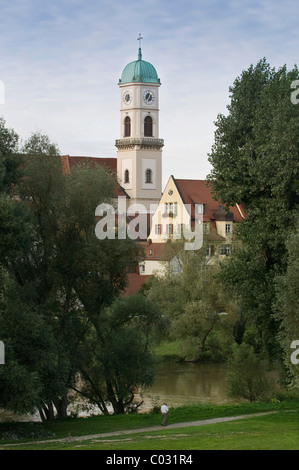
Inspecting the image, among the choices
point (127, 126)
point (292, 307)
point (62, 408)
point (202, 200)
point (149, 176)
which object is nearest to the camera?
point (292, 307)

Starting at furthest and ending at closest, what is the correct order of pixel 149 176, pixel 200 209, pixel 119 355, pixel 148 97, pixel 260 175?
pixel 148 97 → pixel 149 176 → pixel 200 209 → pixel 119 355 → pixel 260 175

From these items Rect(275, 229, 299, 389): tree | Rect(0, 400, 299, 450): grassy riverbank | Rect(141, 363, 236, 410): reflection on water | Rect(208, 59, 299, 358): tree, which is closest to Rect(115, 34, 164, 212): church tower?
Rect(141, 363, 236, 410): reflection on water

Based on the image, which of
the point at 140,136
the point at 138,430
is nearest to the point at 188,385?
the point at 138,430

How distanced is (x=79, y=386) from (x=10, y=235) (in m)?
11.0

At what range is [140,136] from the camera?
110562 mm

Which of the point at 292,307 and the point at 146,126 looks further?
the point at 146,126

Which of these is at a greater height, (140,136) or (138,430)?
(140,136)

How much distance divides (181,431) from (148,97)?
3578 inches

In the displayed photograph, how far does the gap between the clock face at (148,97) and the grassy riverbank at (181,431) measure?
83500 mm

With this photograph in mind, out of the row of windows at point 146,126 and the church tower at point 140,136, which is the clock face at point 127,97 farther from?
the row of windows at point 146,126

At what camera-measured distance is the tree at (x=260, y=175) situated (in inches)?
1207

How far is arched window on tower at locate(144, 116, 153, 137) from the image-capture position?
11165 cm

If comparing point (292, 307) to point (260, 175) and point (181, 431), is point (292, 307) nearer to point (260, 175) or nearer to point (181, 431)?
point (181, 431)

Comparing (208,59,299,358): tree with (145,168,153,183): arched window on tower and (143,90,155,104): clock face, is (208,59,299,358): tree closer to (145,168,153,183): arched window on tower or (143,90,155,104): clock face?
(145,168,153,183): arched window on tower
